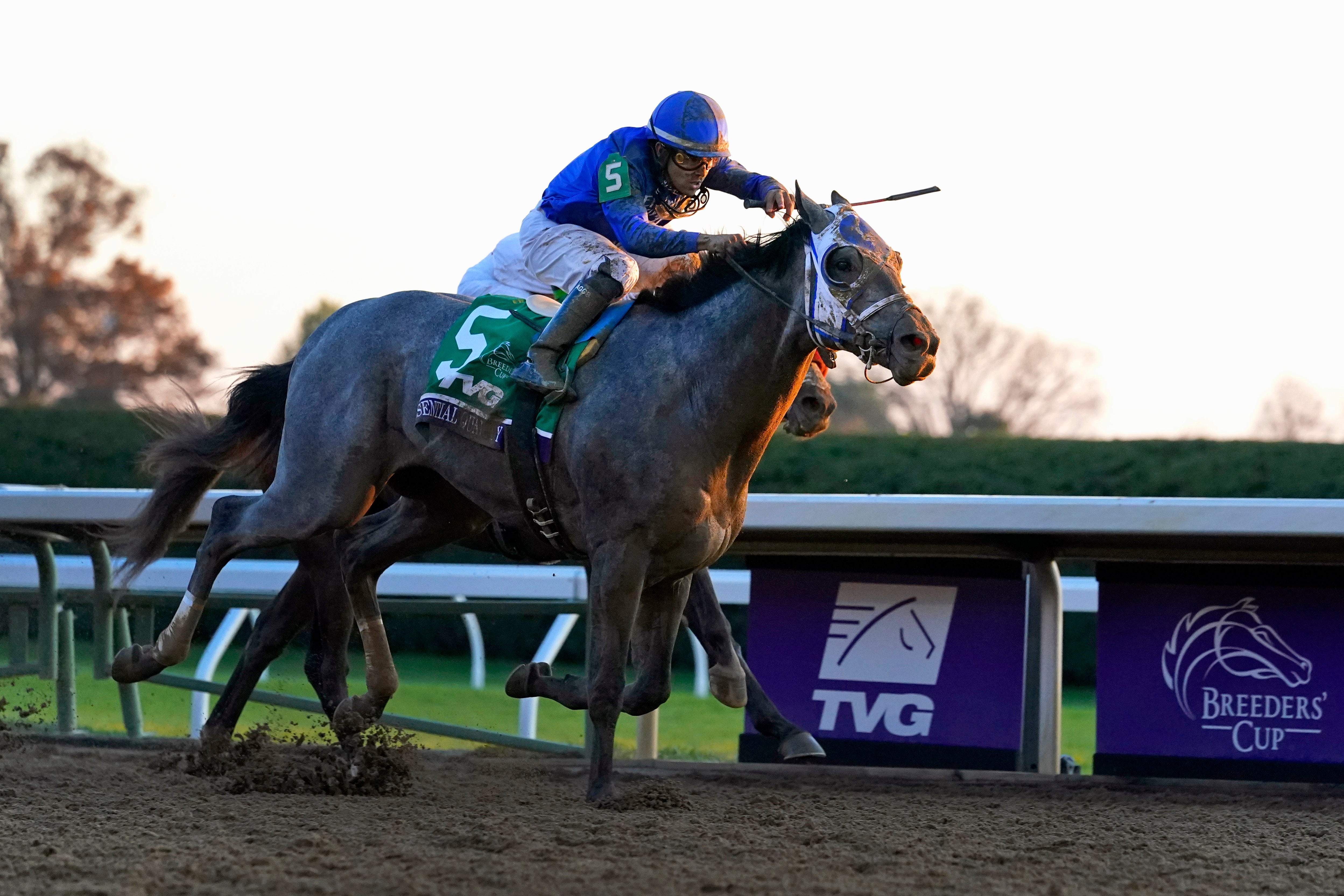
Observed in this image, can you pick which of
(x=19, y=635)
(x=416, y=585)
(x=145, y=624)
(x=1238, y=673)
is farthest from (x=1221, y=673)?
(x=19, y=635)

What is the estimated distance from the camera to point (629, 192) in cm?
417

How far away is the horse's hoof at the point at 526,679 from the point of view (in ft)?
14.8

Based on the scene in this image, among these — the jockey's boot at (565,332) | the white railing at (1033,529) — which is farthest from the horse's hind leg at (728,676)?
the jockey's boot at (565,332)

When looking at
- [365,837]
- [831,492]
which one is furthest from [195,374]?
[365,837]

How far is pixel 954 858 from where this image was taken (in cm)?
333

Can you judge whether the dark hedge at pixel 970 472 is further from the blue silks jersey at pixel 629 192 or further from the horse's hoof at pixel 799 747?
the blue silks jersey at pixel 629 192

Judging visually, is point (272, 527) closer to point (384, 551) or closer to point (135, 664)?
point (384, 551)

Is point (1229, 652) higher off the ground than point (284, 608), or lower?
higher

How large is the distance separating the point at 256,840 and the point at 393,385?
158cm

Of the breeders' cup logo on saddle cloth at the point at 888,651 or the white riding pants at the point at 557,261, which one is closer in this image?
the white riding pants at the point at 557,261

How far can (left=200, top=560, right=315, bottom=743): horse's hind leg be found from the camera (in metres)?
5.02

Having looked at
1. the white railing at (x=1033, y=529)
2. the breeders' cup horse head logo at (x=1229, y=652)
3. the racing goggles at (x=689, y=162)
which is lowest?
the breeders' cup horse head logo at (x=1229, y=652)

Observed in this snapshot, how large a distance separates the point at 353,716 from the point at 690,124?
1963mm

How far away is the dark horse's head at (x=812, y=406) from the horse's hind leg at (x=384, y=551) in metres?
1.14
